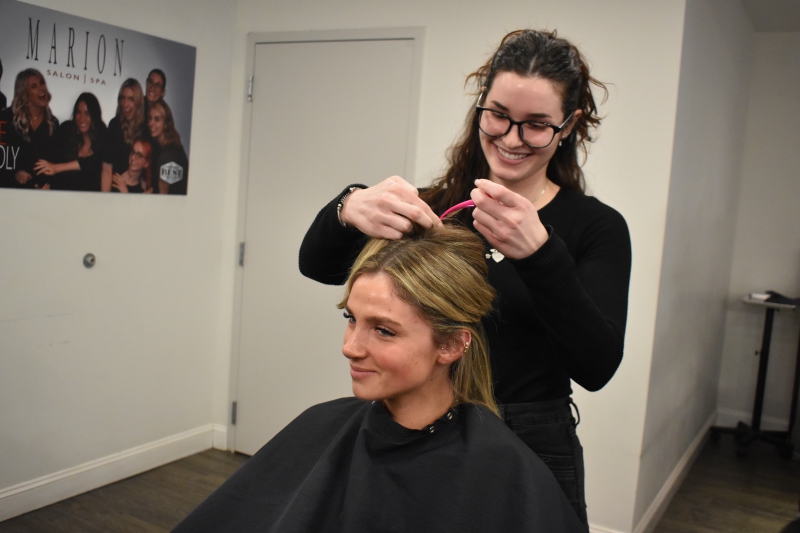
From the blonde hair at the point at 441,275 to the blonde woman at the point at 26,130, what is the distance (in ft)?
5.99

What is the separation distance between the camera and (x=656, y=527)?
9.96 ft

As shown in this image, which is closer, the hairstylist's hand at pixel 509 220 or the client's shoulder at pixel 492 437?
the hairstylist's hand at pixel 509 220

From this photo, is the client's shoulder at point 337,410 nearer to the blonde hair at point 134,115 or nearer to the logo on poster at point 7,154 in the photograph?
the logo on poster at point 7,154

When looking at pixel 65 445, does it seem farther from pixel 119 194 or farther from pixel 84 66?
pixel 84 66

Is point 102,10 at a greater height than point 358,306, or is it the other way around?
point 102,10

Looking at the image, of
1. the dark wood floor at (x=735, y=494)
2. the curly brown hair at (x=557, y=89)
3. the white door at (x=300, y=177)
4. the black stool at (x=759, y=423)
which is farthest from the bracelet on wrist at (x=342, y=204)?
the black stool at (x=759, y=423)

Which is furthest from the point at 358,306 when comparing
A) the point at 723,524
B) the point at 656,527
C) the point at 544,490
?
the point at 723,524

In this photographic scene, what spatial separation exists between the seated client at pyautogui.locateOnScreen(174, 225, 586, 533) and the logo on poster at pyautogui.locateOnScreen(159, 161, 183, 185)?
2.09 metres

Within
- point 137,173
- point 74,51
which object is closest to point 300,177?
point 137,173

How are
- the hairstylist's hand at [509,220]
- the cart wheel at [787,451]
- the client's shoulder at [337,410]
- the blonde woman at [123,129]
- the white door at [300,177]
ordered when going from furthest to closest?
1. the cart wheel at [787,451]
2. the white door at [300,177]
3. the blonde woman at [123,129]
4. the client's shoulder at [337,410]
5. the hairstylist's hand at [509,220]

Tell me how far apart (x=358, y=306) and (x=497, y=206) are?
0.33m

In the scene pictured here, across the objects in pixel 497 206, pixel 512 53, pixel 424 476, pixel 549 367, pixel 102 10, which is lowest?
pixel 424 476

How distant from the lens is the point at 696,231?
10.3ft

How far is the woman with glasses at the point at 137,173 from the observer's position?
9.55 ft
